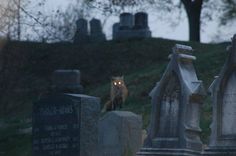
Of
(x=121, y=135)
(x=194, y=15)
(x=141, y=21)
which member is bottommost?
(x=121, y=135)

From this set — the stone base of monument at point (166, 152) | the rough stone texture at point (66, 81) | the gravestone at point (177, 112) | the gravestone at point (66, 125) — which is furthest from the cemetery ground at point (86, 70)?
the gravestone at point (66, 125)

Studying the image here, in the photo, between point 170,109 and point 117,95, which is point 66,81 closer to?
point 170,109

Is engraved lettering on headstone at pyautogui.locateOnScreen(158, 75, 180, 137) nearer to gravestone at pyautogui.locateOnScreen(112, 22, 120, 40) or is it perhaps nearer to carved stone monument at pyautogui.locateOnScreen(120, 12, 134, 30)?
gravestone at pyautogui.locateOnScreen(112, 22, 120, 40)

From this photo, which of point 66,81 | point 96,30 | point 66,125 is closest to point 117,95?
point 66,81

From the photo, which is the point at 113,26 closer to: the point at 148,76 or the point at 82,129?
the point at 148,76

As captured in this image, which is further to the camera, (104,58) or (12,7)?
(104,58)

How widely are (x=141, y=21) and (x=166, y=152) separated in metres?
20.9

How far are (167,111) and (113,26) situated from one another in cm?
2275

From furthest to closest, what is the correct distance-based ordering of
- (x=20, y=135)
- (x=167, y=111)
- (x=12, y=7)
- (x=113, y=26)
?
(x=113, y=26), (x=20, y=135), (x=12, y=7), (x=167, y=111)

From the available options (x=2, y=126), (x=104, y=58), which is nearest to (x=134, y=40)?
(x=104, y=58)

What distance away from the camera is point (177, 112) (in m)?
17.1

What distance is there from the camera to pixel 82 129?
53.0 feet

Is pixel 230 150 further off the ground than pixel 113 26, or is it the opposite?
pixel 113 26

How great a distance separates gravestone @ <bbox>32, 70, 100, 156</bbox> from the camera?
16125 millimetres
